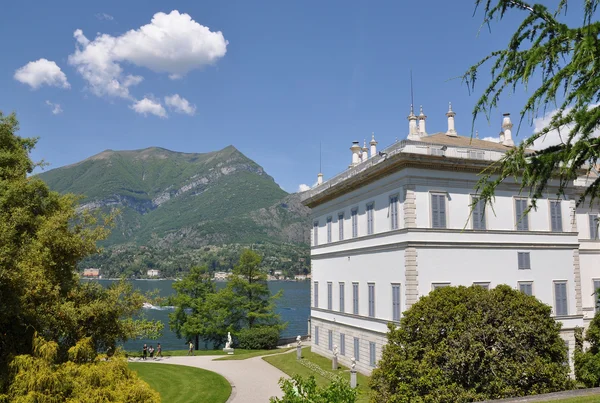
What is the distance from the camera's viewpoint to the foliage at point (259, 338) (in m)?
45.2

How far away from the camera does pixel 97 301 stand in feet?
50.4

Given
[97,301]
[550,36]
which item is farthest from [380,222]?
[550,36]

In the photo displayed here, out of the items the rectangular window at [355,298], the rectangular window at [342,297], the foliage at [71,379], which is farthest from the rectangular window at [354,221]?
the foliage at [71,379]

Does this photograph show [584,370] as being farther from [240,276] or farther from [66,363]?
[240,276]

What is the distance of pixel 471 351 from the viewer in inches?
672

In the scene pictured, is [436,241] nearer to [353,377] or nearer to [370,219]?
[370,219]

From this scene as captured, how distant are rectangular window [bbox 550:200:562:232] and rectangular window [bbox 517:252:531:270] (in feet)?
9.67

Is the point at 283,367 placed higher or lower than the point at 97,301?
lower

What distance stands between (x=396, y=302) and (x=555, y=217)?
37.9 feet

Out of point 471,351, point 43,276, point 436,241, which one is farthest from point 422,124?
point 43,276

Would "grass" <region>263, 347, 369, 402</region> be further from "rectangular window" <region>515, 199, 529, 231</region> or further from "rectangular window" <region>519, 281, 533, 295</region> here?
"rectangular window" <region>515, 199, 529, 231</region>

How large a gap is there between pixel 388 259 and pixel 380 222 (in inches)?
89.0

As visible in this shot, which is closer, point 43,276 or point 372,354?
point 43,276

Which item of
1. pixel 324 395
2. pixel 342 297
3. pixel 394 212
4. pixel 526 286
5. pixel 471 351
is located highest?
pixel 394 212
